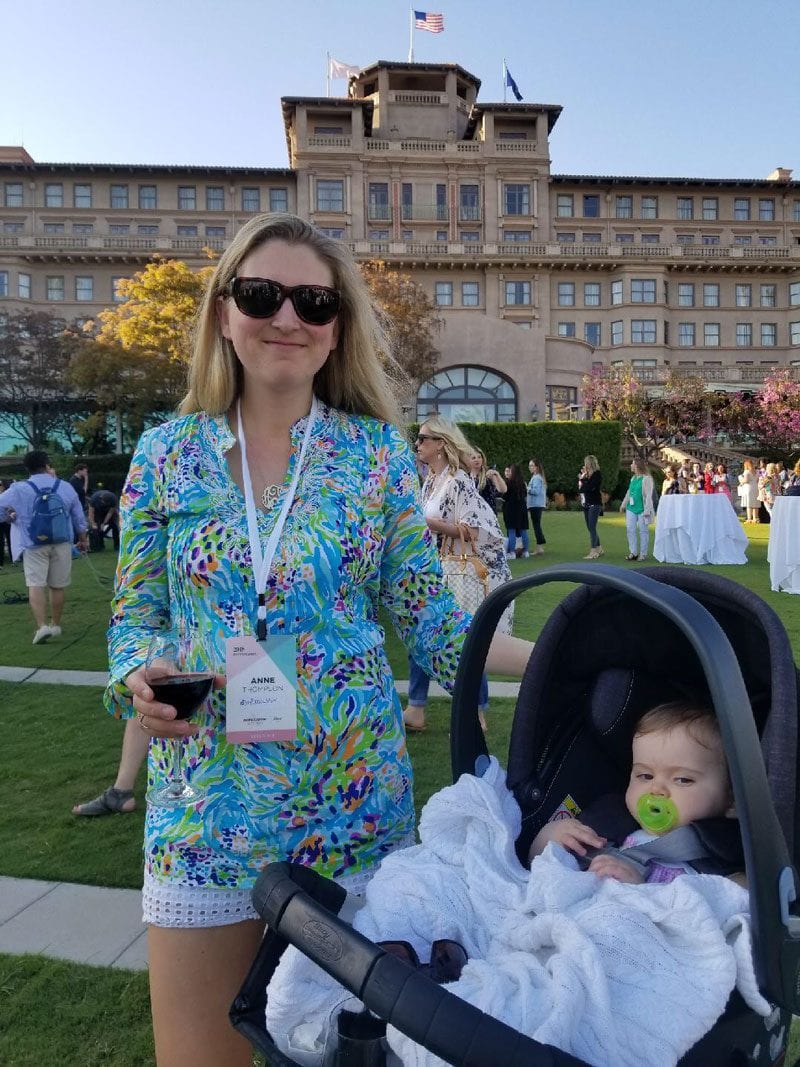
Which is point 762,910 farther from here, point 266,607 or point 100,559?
point 100,559

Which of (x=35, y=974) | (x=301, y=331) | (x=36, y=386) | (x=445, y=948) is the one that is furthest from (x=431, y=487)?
(x=36, y=386)

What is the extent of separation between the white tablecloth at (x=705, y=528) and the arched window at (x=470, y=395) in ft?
105

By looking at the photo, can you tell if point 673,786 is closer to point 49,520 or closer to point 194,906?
point 194,906

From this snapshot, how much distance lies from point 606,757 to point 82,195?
7353 cm

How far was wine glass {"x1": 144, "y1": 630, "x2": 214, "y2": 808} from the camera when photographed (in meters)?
1.57

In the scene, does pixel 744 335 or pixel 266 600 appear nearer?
pixel 266 600

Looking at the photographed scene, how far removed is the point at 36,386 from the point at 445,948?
53.4m

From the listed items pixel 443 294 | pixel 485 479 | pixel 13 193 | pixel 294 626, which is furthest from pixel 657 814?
pixel 13 193

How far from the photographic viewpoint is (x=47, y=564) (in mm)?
9508

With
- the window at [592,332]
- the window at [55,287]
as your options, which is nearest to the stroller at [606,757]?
the window at [592,332]

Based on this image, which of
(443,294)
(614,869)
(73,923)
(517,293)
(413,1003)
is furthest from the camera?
(517,293)

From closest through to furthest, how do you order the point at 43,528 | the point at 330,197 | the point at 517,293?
the point at 43,528 → the point at 517,293 → the point at 330,197

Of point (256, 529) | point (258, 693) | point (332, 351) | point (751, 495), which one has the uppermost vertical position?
point (751, 495)

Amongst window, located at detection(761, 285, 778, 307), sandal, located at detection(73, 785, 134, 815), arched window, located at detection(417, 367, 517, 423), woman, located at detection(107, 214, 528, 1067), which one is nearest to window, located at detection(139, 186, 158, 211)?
arched window, located at detection(417, 367, 517, 423)
